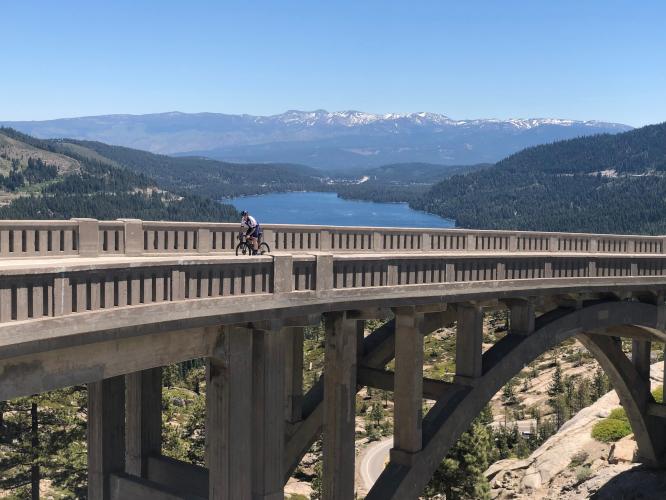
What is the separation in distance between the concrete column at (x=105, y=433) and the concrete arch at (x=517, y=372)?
20.5 feet

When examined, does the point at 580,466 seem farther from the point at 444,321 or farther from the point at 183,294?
the point at 183,294

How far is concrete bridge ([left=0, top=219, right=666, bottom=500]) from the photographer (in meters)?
13.5

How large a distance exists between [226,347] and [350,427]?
169 inches

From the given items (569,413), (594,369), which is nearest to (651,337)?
(569,413)

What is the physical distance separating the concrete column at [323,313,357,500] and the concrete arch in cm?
208

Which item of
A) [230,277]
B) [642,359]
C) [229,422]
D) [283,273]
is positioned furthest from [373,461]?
[230,277]

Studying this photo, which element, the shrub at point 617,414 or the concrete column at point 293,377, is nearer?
the concrete column at point 293,377

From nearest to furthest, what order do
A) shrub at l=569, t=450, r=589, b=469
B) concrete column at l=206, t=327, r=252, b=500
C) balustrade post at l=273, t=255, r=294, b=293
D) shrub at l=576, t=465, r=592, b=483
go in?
1. concrete column at l=206, t=327, r=252, b=500
2. balustrade post at l=273, t=255, r=294, b=293
3. shrub at l=576, t=465, r=592, b=483
4. shrub at l=569, t=450, r=589, b=469

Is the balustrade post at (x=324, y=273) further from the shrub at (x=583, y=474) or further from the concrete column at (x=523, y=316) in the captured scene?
the shrub at (x=583, y=474)

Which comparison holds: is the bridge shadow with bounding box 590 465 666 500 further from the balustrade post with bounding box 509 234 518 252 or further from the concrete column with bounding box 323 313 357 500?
the concrete column with bounding box 323 313 357 500

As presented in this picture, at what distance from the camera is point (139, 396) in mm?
19562

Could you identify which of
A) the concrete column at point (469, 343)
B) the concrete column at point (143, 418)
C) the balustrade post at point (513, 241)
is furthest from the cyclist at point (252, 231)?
the balustrade post at point (513, 241)

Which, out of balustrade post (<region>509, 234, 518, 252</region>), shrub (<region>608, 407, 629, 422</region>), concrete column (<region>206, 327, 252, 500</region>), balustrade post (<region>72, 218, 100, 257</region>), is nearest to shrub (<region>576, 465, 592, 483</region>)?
shrub (<region>608, 407, 629, 422</region>)

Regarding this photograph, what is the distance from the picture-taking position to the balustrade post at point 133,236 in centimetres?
2227
